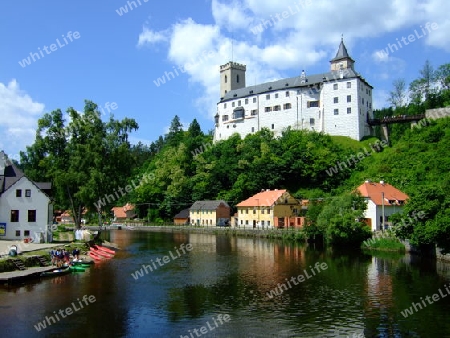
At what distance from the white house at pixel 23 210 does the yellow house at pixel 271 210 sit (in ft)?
138

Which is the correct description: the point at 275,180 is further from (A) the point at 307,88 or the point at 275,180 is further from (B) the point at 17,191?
(B) the point at 17,191

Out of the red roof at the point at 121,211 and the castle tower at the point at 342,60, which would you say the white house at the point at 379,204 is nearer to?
the castle tower at the point at 342,60

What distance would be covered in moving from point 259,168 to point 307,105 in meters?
21.6

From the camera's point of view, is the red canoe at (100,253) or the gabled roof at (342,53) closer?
the red canoe at (100,253)

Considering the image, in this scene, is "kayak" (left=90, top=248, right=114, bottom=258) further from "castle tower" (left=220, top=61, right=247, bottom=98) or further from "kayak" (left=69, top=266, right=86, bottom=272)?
"castle tower" (left=220, top=61, right=247, bottom=98)

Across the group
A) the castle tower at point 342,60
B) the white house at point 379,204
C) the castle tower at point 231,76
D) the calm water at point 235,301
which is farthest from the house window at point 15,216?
the castle tower at point 231,76

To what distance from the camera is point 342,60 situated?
10338 centimetres

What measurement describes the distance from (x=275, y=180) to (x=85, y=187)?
5001 cm

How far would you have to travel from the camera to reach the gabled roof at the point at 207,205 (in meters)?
92.6

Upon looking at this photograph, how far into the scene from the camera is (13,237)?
42031 millimetres

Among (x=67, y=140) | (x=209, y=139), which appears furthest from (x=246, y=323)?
(x=209, y=139)

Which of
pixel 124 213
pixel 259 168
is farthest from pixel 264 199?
pixel 124 213

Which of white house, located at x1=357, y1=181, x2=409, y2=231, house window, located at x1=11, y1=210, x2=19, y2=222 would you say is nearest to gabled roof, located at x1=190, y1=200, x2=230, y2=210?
white house, located at x1=357, y1=181, x2=409, y2=231

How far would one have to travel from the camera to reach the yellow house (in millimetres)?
77875
